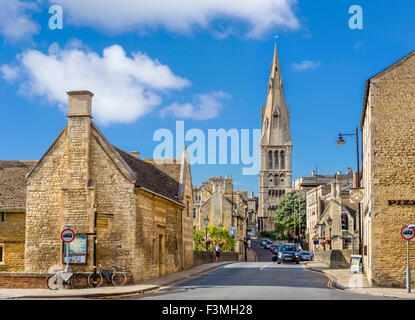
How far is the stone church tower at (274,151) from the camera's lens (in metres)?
187

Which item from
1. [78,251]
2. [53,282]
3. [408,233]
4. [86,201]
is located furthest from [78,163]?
[408,233]

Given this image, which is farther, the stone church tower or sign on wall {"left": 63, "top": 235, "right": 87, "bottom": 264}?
the stone church tower

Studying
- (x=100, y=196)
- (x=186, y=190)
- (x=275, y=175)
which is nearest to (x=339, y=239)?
(x=186, y=190)

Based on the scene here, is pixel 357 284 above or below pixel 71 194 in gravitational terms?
below

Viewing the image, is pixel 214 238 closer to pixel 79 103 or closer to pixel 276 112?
pixel 79 103

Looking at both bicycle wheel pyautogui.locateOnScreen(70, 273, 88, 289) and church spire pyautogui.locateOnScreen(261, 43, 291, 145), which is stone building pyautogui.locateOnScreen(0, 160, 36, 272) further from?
church spire pyautogui.locateOnScreen(261, 43, 291, 145)

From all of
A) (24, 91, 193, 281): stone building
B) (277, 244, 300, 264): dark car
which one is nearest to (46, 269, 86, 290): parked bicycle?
(24, 91, 193, 281): stone building

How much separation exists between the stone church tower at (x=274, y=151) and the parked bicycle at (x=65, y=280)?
165983 mm

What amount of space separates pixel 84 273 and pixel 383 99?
14.9 meters

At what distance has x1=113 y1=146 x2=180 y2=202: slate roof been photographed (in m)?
29.9

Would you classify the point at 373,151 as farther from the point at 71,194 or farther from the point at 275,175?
the point at 275,175

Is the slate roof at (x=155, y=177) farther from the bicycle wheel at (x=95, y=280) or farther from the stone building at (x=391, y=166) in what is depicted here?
the stone building at (x=391, y=166)

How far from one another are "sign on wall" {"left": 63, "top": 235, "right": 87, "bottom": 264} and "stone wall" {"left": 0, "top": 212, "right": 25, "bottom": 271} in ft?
20.4

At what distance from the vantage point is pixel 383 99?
2519cm
